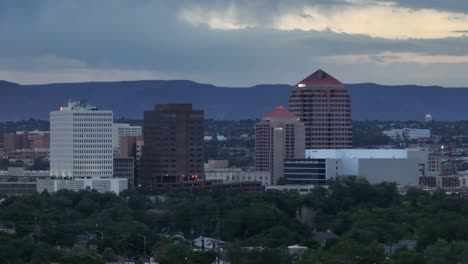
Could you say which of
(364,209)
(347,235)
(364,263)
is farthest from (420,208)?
(364,263)

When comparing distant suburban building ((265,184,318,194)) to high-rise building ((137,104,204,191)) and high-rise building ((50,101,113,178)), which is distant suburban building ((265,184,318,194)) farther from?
high-rise building ((50,101,113,178))

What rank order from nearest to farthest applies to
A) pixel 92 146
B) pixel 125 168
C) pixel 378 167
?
pixel 92 146
pixel 125 168
pixel 378 167

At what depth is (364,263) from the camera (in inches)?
3516

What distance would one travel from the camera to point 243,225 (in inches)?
4729

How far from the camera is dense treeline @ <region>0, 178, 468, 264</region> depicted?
94062 mm

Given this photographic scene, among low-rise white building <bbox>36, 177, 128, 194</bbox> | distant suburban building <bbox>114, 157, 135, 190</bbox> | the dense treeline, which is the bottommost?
the dense treeline

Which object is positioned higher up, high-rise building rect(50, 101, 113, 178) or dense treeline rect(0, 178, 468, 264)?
high-rise building rect(50, 101, 113, 178)

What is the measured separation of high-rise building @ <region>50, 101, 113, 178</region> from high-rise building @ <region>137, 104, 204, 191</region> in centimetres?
696

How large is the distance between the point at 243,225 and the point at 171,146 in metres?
70.3

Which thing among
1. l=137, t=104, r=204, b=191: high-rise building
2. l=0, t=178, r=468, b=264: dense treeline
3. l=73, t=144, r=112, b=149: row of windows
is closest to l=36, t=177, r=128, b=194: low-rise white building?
l=73, t=144, r=112, b=149: row of windows

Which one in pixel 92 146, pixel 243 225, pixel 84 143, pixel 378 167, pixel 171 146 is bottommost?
pixel 243 225

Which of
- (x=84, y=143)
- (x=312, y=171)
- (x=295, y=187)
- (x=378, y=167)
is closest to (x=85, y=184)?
(x=84, y=143)

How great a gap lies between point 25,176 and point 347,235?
307 feet

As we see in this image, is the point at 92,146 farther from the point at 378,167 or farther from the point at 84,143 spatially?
the point at 378,167
